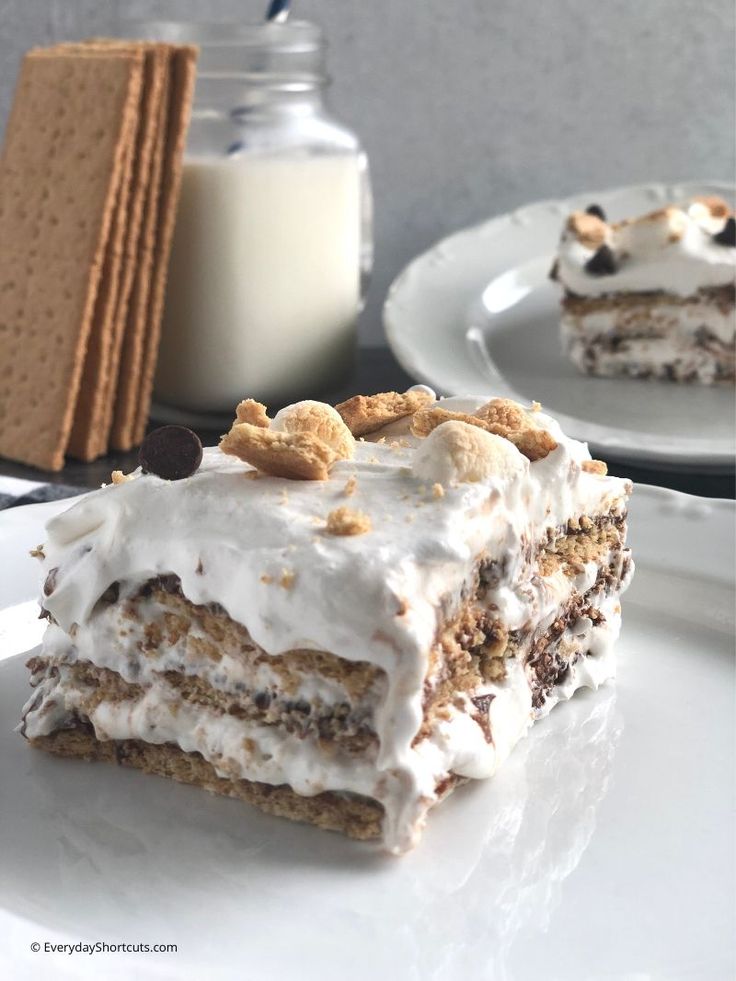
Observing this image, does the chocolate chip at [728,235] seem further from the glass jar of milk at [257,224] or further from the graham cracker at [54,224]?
the graham cracker at [54,224]

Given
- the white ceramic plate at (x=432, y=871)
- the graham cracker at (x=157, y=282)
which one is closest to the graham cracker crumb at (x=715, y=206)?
the graham cracker at (x=157, y=282)

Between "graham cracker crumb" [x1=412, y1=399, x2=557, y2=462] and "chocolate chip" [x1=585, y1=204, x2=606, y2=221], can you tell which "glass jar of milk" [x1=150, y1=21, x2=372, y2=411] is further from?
"graham cracker crumb" [x1=412, y1=399, x2=557, y2=462]

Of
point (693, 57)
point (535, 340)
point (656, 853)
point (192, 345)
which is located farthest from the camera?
point (693, 57)

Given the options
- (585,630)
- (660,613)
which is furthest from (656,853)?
(660,613)

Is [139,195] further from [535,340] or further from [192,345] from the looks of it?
[535,340]

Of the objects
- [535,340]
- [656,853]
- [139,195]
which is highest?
[139,195]

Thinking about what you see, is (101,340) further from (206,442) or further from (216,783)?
(216,783)
